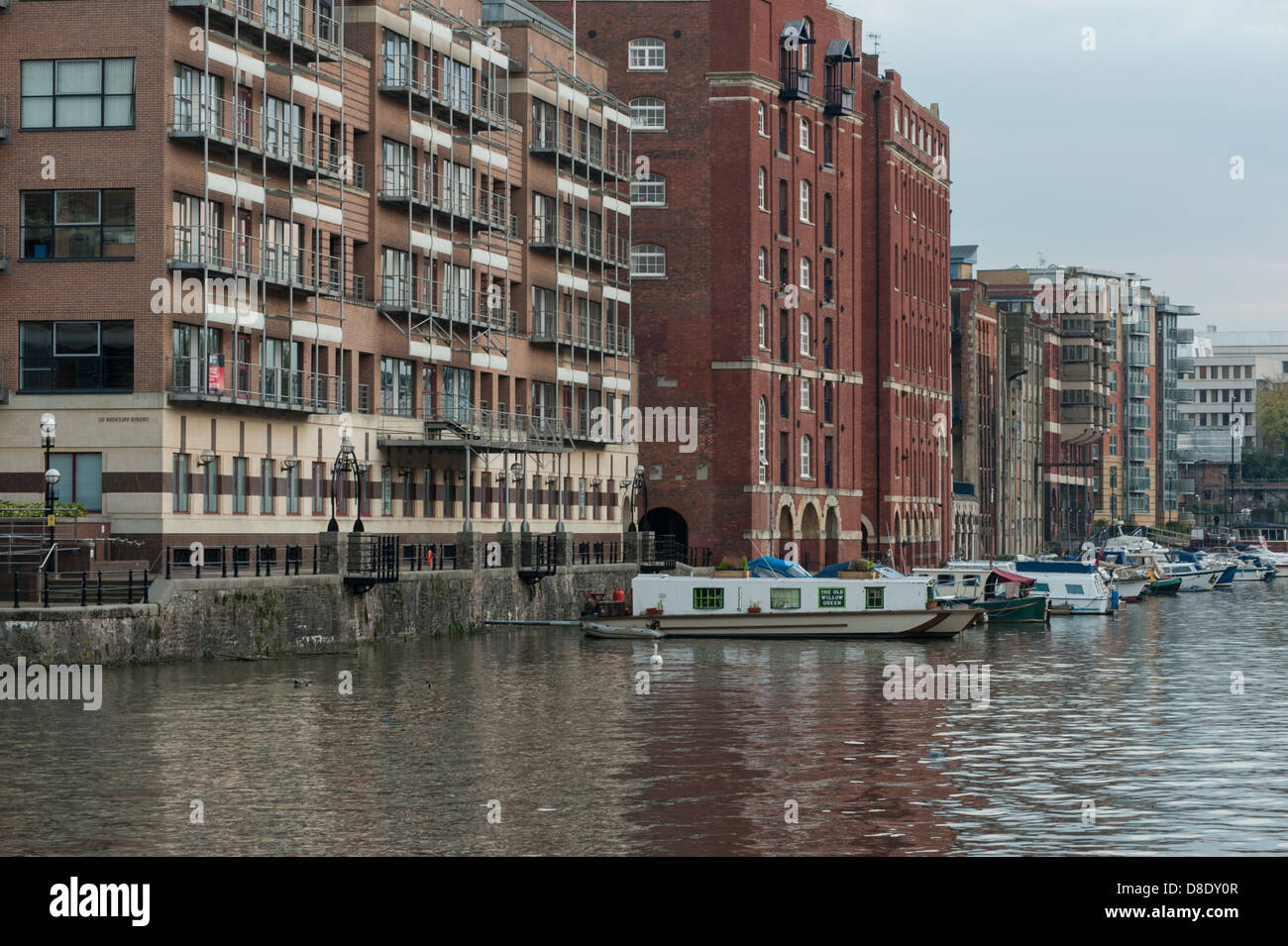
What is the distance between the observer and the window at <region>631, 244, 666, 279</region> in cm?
11950

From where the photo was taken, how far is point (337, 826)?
27.9m

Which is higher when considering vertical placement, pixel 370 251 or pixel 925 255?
pixel 925 255

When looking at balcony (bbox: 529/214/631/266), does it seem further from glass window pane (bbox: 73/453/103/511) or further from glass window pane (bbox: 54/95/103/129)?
glass window pane (bbox: 73/453/103/511)

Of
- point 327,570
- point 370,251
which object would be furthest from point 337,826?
point 370,251

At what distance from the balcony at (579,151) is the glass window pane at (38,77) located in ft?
114

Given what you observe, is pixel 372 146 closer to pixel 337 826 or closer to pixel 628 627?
pixel 628 627

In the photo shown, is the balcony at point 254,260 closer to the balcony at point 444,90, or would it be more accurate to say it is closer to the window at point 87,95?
the window at point 87,95

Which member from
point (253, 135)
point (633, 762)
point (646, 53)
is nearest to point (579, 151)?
point (646, 53)

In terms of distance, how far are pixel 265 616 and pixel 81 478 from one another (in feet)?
34.4

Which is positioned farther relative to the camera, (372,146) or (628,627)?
(372,146)

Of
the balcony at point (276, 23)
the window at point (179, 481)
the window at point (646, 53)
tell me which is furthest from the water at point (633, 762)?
the window at point (646, 53)

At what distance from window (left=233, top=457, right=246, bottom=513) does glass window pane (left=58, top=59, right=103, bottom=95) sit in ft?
43.7
